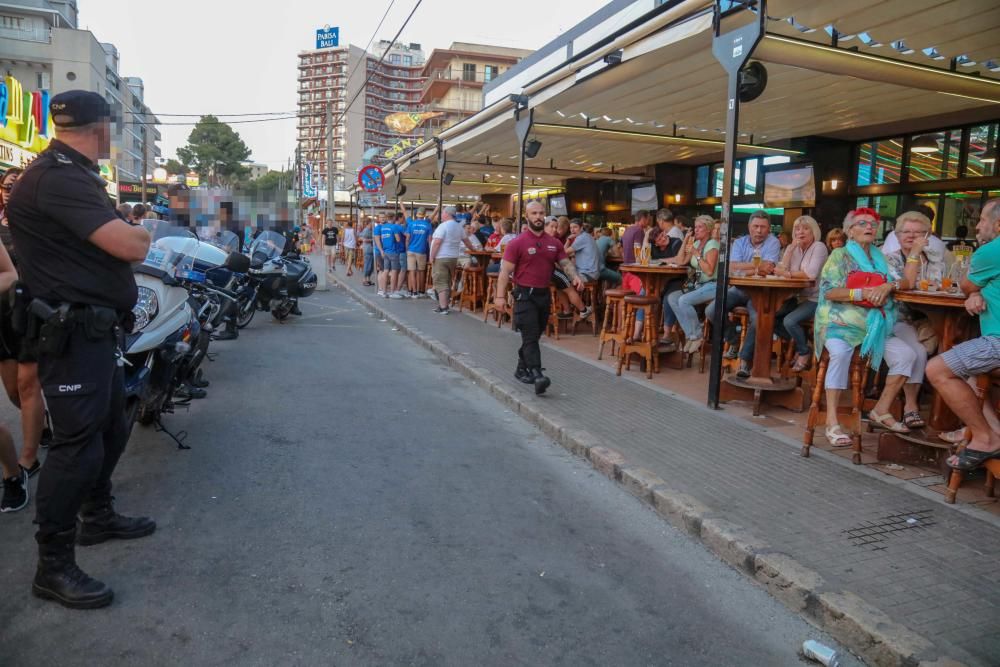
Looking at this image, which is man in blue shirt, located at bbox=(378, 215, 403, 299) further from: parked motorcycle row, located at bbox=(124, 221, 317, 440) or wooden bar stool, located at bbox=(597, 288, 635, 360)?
parked motorcycle row, located at bbox=(124, 221, 317, 440)

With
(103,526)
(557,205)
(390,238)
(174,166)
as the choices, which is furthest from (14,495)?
(174,166)

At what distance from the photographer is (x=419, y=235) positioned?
1540 centimetres

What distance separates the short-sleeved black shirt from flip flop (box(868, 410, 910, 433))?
4936mm

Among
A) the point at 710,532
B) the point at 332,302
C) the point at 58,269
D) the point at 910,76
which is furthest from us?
the point at 332,302

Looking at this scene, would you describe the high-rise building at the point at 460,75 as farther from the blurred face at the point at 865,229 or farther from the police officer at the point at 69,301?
the police officer at the point at 69,301

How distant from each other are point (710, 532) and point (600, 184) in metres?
21.1

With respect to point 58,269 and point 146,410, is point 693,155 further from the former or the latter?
point 58,269

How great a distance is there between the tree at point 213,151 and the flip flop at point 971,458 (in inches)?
3609

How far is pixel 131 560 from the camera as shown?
11.2 feet

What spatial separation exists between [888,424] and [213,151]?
3719 inches

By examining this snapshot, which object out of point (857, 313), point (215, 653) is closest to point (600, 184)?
point (857, 313)

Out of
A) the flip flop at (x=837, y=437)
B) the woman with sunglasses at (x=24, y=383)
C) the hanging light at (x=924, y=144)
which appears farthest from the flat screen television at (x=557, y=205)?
the woman with sunglasses at (x=24, y=383)

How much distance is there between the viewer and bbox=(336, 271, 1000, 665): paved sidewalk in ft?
9.72

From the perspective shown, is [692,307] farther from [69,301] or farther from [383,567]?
[69,301]
